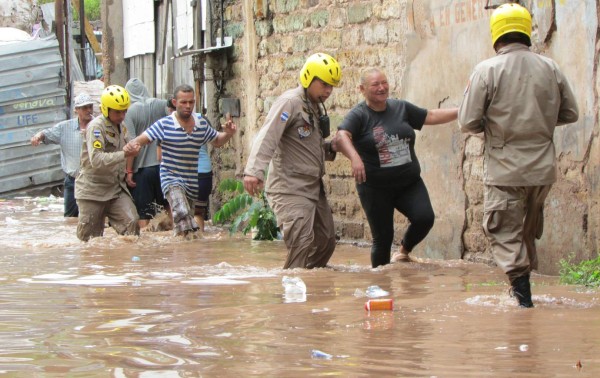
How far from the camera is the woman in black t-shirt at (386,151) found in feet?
28.8

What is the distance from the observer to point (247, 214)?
12.5m

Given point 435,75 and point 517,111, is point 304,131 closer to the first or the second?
point 435,75

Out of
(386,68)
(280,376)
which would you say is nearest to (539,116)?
(280,376)

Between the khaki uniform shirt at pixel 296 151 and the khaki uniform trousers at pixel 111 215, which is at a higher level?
the khaki uniform shirt at pixel 296 151

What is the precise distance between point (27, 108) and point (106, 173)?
11701 mm

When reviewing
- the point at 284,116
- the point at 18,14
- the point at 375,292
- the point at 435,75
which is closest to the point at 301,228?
the point at 284,116

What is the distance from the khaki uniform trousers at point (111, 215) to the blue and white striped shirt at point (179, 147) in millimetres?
752

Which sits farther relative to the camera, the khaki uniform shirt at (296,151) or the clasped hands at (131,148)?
the clasped hands at (131,148)

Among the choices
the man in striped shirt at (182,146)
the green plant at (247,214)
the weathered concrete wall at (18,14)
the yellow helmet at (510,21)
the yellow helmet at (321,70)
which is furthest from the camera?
the weathered concrete wall at (18,14)

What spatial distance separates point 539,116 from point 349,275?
8.29 feet

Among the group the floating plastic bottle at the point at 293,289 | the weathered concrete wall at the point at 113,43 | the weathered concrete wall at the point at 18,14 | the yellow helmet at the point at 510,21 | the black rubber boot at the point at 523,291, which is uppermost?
the weathered concrete wall at the point at 18,14

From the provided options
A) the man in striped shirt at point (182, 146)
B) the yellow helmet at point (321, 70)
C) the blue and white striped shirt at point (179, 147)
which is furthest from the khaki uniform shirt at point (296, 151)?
the blue and white striped shirt at point (179, 147)

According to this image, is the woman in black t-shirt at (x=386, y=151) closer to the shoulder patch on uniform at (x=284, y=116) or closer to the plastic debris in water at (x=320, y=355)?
the shoulder patch on uniform at (x=284, y=116)

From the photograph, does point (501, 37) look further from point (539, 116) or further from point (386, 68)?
point (386, 68)
